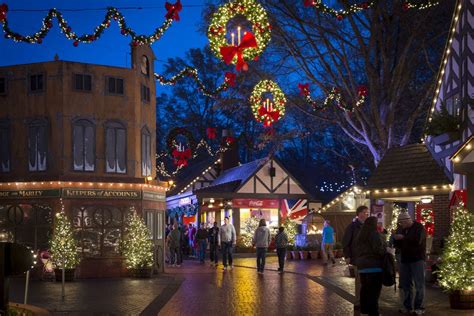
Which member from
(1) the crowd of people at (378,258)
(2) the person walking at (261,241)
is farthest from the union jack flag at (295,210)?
(1) the crowd of people at (378,258)

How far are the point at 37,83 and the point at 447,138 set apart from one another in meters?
12.1

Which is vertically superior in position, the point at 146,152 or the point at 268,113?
the point at 268,113

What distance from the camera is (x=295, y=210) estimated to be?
44.2m

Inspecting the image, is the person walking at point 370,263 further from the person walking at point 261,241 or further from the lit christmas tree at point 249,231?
the lit christmas tree at point 249,231

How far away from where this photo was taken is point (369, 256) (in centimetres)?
1209

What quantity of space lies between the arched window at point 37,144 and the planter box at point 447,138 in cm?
1147

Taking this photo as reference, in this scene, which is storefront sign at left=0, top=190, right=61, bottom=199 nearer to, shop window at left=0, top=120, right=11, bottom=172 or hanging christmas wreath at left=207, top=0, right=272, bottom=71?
shop window at left=0, top=120, right=11, bottom=172

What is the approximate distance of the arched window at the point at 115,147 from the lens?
2395cm

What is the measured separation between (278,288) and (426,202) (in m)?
6.19

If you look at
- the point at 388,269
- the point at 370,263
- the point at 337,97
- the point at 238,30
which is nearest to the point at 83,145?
the point at 238,30

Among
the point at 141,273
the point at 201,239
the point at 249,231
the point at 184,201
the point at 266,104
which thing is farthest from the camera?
the point at 184,201

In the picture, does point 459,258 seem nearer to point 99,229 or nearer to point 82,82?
point 99,229

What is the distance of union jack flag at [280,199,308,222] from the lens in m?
44.0

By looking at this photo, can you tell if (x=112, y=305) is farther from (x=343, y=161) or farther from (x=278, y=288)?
(x=343, y=161)
